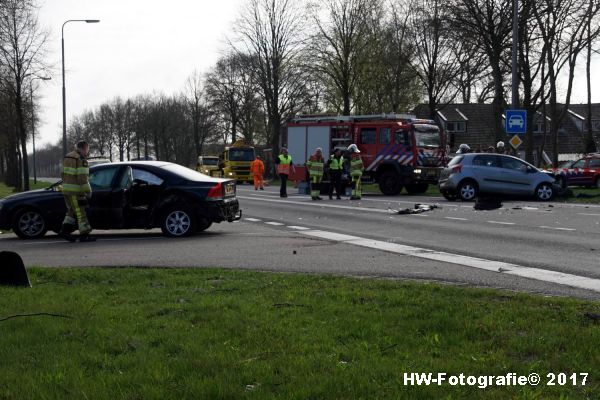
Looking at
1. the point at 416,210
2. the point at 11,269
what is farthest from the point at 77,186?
the point at 416,210

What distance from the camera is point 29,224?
49.4ft

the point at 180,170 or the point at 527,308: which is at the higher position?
the point at 180,170

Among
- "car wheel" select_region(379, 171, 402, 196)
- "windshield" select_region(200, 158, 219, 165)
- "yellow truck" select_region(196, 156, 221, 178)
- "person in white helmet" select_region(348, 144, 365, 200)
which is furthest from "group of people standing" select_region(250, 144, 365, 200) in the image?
"windshield" select_region(200, 158, 219, 165)

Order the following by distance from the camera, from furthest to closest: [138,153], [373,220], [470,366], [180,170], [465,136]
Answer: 1. [138,153]
2. [465,136]
3. [373,220]
4. [180,170]
5. [470,366]

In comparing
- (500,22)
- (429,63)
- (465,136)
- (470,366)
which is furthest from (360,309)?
(465,136)

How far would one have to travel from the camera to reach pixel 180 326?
602 centimetres

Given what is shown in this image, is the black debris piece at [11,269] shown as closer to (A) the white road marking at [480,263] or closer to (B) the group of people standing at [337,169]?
(A) the white road marking at [480,263]

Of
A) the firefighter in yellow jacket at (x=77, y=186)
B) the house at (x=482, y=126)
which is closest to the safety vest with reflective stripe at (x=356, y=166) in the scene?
the firefighter in yellow jacket at (x=77, y=186)

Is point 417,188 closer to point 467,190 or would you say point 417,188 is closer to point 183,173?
point 467,190

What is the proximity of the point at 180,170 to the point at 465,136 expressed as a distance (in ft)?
225

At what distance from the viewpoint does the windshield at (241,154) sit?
52.8m

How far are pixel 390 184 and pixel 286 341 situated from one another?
25006 mm

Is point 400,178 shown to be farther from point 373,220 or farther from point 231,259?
point 231,259

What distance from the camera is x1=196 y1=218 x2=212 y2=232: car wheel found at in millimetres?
A: 14775
